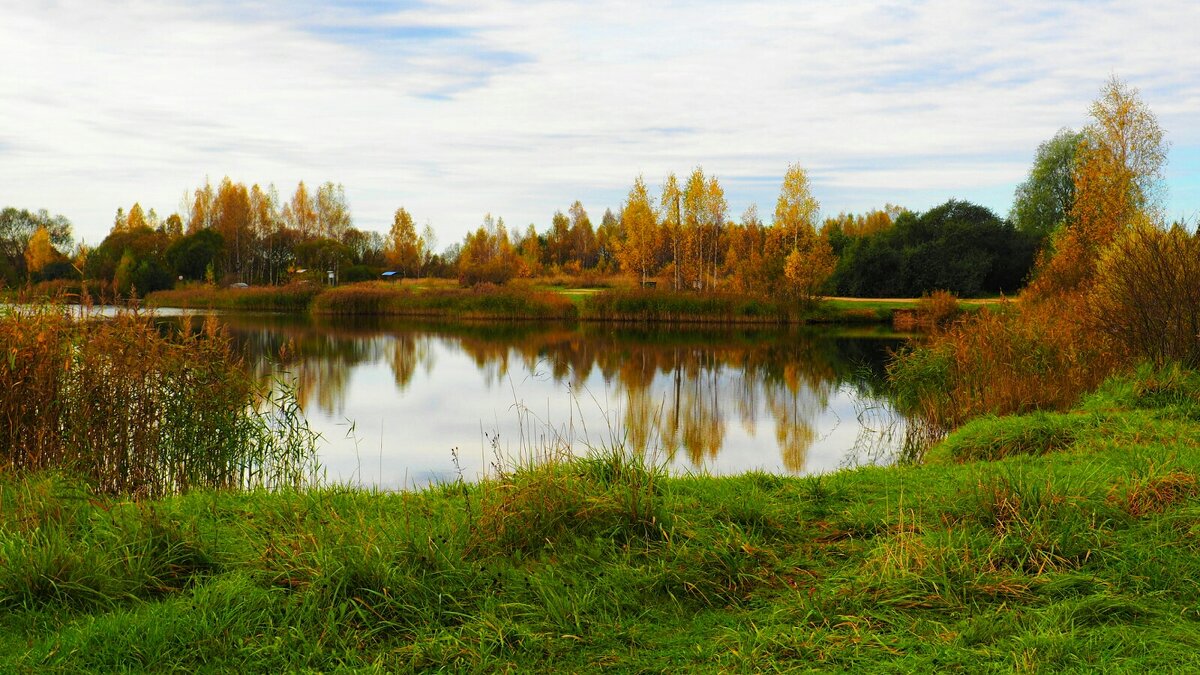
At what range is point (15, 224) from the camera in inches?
2707

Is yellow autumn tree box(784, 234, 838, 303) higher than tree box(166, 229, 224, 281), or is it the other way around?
tree box(166, 229, 224, 281)

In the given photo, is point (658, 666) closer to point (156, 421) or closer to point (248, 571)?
point (248, 571)

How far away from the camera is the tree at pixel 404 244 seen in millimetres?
64938

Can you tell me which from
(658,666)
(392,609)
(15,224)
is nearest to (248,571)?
(392,609)

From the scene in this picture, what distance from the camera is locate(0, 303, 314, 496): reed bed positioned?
277 inches

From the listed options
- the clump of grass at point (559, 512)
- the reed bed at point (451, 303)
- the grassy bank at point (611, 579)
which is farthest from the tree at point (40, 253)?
the clump of grass at point (559, 512)

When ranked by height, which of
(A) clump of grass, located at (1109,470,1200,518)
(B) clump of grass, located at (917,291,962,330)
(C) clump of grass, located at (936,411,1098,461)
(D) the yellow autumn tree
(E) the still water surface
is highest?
(D) the yellow autumn tree

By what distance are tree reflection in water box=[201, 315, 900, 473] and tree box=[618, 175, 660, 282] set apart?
10.4 metres

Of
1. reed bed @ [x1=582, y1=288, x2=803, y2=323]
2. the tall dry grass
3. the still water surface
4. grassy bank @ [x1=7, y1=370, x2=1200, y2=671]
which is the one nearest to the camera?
grassy bank @ [x1=7, y1=370, x2=1200, y2=671]

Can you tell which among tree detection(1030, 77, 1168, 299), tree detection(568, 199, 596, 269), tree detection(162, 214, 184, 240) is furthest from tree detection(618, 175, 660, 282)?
tree detection(162, 214, 184, 240)

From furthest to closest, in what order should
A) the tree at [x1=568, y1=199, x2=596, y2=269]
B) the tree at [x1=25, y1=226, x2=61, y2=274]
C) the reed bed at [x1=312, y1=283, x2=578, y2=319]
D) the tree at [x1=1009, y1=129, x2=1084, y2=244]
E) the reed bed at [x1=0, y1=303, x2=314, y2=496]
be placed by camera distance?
the tree at [x1=568, y1=199, x2=596, y2=269]
the tree at [x1=25, y1=226, x2=61, y2=274]
the tree at [x1=1009, y1=129, x2=1084, y2=244]
the reed bed at [x1=312, y1=283, x2=578, y2=319]
the reed bed at [x1=0, y1=303, x2=314, y2=496]

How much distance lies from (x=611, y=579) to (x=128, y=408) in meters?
5.56

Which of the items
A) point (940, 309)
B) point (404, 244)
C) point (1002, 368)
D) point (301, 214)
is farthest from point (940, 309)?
point (301, 214)

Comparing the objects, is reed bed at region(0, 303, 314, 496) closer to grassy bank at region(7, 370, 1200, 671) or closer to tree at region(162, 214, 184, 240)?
grassy bank at region(7, 370, 1200, 671)
